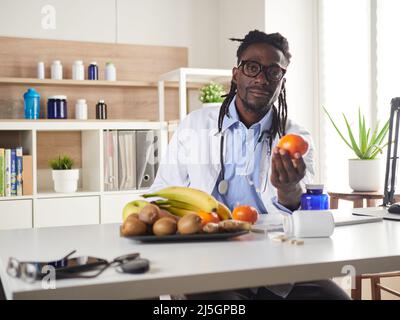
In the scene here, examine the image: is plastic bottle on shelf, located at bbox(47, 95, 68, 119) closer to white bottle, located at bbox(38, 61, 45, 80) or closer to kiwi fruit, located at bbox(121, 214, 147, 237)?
white bottle, located at bbox(38, 61, 45, 80)

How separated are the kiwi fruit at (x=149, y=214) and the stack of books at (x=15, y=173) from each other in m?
2.27

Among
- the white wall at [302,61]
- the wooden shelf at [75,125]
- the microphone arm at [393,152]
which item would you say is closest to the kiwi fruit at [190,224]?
the microphone arm at [393,152]

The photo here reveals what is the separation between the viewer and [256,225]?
1734mm

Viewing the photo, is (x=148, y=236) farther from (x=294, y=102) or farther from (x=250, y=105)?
(x=294, y=102)

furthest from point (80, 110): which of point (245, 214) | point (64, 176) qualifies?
point (245, 214)

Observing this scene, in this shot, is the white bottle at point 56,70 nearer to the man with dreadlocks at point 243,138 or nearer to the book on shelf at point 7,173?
the book on shelf at point 7,173

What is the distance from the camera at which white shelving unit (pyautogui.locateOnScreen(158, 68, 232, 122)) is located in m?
3.83

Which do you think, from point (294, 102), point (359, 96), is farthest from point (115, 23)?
point (359, 96)

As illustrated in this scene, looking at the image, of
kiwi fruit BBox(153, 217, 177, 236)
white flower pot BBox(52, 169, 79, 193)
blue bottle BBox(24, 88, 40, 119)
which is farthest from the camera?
blue bottle BBox(24, 88, 40, 119)

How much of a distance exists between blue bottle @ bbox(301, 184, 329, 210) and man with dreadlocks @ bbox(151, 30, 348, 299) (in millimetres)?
184

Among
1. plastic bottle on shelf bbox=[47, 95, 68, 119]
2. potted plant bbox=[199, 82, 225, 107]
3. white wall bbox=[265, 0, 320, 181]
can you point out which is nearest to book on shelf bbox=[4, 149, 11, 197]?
plastic bottle on shelf bbox=[47, 95, 68, 119]

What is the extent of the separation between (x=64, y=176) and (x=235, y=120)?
5.97ft

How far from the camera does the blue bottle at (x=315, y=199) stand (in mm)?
1761

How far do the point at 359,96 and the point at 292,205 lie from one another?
7.02 feet
